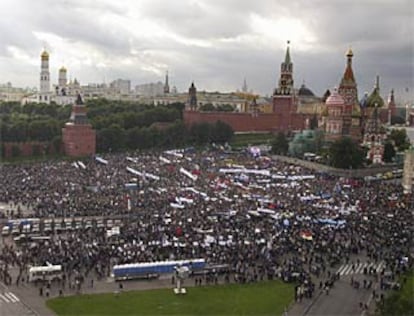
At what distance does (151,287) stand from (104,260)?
2.01 meters

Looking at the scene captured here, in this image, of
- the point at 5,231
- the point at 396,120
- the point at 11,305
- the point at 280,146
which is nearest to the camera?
the point at 11,305

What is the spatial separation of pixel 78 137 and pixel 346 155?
1889 cm

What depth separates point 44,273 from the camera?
657 inches

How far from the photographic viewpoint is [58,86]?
9719 cm

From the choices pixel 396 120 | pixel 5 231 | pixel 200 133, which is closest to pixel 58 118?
pixel 200 133

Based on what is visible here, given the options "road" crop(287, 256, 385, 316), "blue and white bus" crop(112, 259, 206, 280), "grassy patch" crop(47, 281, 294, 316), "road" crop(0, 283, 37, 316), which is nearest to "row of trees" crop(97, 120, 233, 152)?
"blue and white bus" crop(112, 259, 206, 280)

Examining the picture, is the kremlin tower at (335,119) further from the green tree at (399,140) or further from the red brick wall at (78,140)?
the red brick wall at (78,140)

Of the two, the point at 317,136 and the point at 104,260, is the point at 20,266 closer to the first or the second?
the point at 104,260

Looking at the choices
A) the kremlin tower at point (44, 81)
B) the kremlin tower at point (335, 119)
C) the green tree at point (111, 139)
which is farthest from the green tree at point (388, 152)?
the kremlin tower at point (44, 81)

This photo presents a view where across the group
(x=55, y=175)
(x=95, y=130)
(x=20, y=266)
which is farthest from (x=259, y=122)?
(x=20, y=266)

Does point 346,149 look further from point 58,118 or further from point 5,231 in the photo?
point 58,118

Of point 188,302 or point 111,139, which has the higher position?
point 111,139

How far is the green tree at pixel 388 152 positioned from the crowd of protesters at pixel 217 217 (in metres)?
8.88

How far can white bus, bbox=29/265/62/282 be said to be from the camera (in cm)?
1666
